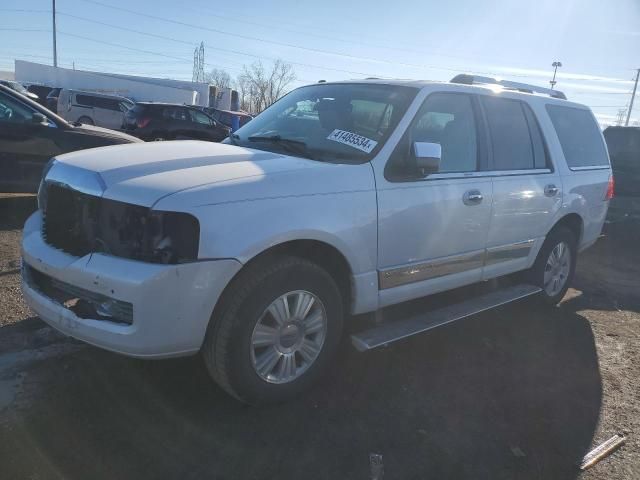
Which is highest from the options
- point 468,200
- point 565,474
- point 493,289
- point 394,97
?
point 394,97

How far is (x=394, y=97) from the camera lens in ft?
12.4

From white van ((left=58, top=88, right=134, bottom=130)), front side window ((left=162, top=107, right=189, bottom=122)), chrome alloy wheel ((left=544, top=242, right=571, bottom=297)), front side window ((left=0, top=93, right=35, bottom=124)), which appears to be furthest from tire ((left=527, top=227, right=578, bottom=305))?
white van ((left=58, top=88, right=134, bottom=130))

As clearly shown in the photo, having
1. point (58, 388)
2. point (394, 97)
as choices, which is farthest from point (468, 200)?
point (58, 388)

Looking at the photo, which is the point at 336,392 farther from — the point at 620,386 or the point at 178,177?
the point at 620,386

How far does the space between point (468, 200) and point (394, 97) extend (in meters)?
0.92

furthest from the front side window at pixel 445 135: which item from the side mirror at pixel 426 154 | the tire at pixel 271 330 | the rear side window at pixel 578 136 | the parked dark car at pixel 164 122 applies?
the parked dark car at pixel 164 122

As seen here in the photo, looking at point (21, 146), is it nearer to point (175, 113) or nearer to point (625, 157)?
point (625, 157)

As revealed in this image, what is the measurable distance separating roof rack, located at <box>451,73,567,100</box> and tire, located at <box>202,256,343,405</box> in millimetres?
2398

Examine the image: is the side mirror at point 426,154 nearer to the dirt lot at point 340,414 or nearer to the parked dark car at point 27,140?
the dirt lot at point 340,414

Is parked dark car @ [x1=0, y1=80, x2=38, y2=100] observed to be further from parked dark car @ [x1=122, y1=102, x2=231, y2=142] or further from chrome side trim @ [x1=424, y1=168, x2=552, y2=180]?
chrome side trim @ [x1=424, y1=168, x2=552, y2=180]

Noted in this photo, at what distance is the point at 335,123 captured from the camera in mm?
3791

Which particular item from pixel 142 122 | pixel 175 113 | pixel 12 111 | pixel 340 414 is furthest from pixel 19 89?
pixel 340 414

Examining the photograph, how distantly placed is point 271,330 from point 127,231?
0.94 m

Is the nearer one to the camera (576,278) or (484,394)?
(484,394)
